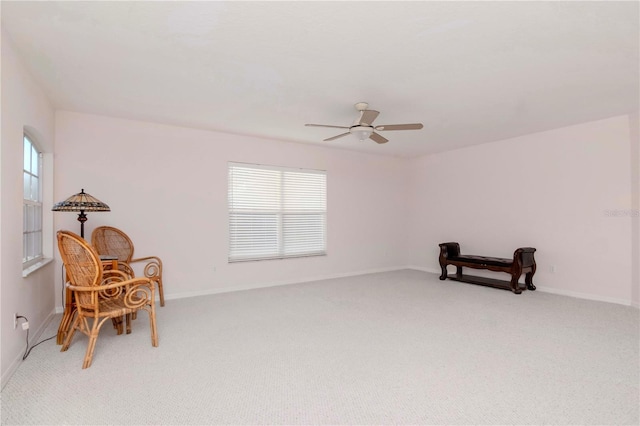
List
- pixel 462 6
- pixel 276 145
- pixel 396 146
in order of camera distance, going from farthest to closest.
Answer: pixel 396 146, pixel 276 145, pixel 462 6

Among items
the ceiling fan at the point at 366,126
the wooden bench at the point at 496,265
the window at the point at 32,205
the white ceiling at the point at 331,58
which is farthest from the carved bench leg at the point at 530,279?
the window at the point at 32,205

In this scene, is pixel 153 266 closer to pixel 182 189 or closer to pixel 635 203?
pixel 182 189

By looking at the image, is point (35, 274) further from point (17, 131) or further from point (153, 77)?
point (153, 77)

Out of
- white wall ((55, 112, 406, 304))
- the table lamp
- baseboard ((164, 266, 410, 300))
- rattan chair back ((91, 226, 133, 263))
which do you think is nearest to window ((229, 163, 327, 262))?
white wall ((55, 112, 406, 304))

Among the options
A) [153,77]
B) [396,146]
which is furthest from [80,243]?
[396,146]

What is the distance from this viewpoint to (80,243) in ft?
8.41

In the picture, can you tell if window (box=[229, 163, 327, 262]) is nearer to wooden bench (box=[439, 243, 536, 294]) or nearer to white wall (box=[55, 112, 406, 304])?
white wall (box=[55, 112, 406, 304])

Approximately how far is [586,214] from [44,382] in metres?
6.43

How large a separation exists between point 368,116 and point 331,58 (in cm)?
82

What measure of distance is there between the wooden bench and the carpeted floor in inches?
34.9

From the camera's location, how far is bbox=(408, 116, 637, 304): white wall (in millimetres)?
4574

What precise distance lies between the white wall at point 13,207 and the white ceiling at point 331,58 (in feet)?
0.80

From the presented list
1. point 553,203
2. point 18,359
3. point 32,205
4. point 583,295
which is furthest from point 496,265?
point 32,205

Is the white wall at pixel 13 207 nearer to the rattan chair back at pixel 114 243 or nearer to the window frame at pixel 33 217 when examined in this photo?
the window frame at pixel 33 217
